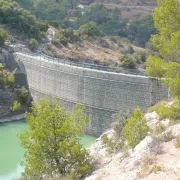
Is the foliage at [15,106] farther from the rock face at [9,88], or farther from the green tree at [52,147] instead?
the green tree at [52,147]

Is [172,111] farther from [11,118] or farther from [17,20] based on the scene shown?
[17,20]

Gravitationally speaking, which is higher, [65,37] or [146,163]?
[146,163]

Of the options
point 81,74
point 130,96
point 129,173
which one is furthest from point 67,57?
point 129,173

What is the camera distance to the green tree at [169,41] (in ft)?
31.3

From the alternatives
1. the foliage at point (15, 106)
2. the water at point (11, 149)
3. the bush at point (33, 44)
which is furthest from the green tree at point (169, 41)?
the bush at point (33, 44)

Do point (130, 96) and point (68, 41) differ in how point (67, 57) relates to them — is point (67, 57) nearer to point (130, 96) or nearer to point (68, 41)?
point (68, 41)

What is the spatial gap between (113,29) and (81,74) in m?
48.4

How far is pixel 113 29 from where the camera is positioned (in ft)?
226

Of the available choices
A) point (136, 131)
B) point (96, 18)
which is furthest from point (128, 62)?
point (96, 18)

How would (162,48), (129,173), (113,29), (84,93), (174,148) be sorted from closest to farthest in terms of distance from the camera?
(129,173), (174,148), (162,48), (84,93), (113,29)

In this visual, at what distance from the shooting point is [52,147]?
10469mm

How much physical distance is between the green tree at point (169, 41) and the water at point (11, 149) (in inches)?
367

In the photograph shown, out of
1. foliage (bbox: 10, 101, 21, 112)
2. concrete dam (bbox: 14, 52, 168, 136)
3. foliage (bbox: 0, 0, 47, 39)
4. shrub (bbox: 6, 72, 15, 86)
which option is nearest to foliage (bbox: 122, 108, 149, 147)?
concrete dam (bbox: 14, 52, 168, 136)

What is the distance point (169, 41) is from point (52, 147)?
4446 millimetres
